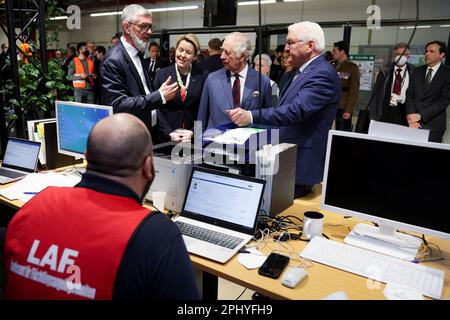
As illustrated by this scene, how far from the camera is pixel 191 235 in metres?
1.64

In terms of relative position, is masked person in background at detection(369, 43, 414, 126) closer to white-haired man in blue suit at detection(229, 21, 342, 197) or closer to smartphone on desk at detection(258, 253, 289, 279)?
white-haired man in blue suit at detection(229, 21, 342, 197)

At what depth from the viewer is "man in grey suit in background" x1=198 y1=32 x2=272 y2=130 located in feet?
8.75

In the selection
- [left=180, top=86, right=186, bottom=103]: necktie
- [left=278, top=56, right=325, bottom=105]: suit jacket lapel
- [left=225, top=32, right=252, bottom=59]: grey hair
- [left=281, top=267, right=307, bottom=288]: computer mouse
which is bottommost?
[left=281, top=267, right=307, bottom=288]: computer mouse

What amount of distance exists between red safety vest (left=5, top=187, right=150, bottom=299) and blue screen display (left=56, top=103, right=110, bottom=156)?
1.32 meters

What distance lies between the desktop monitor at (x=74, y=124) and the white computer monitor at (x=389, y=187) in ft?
4.62

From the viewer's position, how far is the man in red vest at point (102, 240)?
0.91 m

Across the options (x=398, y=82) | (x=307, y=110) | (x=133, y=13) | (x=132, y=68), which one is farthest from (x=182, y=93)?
(x=398, y=82)

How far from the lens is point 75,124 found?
94.3 inches

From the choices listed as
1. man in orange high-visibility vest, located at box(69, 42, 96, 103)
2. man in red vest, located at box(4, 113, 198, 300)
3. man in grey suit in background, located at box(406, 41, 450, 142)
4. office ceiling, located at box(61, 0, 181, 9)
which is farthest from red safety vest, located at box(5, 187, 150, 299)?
office ceiling, located at box(61, 0, 181, 9)

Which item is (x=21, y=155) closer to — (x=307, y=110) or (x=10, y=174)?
(x=10, y=174)

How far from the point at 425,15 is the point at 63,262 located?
747cm

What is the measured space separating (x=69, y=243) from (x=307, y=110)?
1637 millimetres

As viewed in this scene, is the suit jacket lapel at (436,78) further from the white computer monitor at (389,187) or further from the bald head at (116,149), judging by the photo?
the bald head at (116,149)

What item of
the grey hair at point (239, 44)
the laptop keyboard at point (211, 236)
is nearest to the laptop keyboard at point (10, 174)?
the laptop keyboard at point (211, 236)
